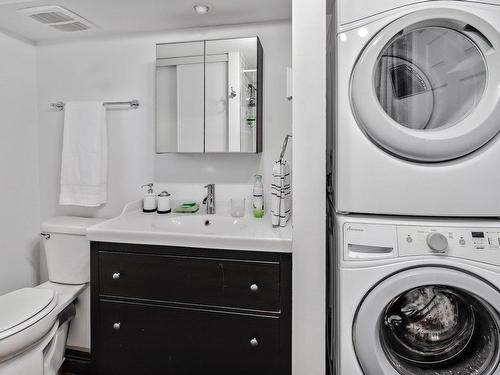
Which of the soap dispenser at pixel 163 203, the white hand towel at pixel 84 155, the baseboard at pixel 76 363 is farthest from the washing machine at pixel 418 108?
the baseboard at pixel 76 363

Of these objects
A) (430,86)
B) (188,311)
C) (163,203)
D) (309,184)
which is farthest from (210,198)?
(430,86)

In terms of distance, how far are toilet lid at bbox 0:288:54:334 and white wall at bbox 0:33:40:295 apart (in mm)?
519

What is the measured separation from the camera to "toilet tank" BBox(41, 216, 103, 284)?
1.83 metres

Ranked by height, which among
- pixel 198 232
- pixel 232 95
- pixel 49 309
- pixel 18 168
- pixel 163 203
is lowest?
pixel 49 309

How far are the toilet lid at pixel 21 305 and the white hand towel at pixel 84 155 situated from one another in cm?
62

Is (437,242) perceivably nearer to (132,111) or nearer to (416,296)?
(416,296)

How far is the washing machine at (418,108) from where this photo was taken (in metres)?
1.08

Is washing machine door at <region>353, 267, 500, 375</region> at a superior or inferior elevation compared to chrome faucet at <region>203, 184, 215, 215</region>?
inferior

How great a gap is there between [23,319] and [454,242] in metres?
1.83

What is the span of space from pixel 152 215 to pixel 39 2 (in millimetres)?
1295

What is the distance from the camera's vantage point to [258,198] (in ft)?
5.99

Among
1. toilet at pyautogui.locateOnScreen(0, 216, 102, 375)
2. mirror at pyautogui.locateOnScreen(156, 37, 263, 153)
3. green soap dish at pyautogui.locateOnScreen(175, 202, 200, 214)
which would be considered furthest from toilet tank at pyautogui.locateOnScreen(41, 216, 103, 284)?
mirror at pyautogui.locateOnScreen(156, 37, 263, 153)

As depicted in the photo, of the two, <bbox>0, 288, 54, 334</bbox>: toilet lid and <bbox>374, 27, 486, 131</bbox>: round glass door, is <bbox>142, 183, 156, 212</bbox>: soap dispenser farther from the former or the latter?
<bbox>374, 27, 486, 131</bbox>: round glass door

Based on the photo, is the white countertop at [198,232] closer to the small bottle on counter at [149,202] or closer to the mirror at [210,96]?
the small bottle on counter at [149,202]
